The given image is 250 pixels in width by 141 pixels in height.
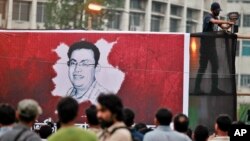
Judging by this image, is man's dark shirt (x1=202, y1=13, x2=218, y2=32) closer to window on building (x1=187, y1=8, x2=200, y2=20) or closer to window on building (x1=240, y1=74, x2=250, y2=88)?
window on building (x1=240, y1=74, x2=250, y2=88)

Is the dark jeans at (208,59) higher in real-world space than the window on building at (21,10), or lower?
lower

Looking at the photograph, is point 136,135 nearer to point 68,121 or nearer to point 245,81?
point 68,121

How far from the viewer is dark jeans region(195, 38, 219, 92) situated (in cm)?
2022

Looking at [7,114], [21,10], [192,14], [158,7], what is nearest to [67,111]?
[7,114]

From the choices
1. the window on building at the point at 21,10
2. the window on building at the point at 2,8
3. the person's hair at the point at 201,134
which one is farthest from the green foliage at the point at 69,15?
the person's hair at the point at 201,134

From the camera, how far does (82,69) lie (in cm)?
2070

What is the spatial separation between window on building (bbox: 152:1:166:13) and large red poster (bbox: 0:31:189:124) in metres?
46.3

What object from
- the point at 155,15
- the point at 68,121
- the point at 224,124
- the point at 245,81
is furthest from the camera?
the point at 245,81

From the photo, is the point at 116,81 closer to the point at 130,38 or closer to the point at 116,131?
the point at 130,38

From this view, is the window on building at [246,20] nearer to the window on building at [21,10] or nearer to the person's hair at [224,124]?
the window on building at [21,10]

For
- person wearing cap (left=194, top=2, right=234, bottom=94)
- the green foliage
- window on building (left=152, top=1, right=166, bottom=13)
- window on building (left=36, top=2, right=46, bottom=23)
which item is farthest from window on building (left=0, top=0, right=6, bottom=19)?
person wearing cap (left=194, top=2, right=234, bottom=94)

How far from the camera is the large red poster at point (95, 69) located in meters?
20.3

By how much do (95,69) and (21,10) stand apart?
39.3 metres

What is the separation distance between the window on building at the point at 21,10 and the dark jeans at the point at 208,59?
38.7 m
